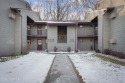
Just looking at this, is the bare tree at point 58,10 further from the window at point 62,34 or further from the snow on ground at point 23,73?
the snow on ground at point 23,73

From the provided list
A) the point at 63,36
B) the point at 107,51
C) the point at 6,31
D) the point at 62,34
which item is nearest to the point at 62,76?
the point at 6,31

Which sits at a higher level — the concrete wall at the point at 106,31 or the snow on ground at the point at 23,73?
the concrete wall at the point at 106,31

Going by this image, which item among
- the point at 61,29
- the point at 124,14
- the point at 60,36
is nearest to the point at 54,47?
the point at 60,36

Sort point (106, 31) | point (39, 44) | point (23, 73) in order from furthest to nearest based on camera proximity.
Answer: point (39, 44) → point (106, 31) → point (23, 73)

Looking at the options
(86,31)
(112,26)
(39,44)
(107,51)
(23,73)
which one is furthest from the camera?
(39,44)

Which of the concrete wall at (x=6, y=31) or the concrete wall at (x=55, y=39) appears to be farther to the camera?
the concrete wall at (x=55, y=39)

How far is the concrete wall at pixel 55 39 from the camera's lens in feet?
89.9

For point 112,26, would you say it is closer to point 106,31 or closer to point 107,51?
point 106,31

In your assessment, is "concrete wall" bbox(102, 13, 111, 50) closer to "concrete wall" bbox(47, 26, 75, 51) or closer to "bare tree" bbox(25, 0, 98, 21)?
"concrete wall" bbox(47, 26, 75, 51)

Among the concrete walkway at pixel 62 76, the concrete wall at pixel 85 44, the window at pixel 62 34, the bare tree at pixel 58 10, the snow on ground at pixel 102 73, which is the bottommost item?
the concrete walkway at pixel 62 76

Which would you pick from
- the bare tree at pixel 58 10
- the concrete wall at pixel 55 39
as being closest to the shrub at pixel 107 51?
the concrete wall at pixel 55 39

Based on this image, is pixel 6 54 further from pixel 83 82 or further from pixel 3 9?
pixel 83 82

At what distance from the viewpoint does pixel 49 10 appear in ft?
150

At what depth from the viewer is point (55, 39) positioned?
27.5 meters
